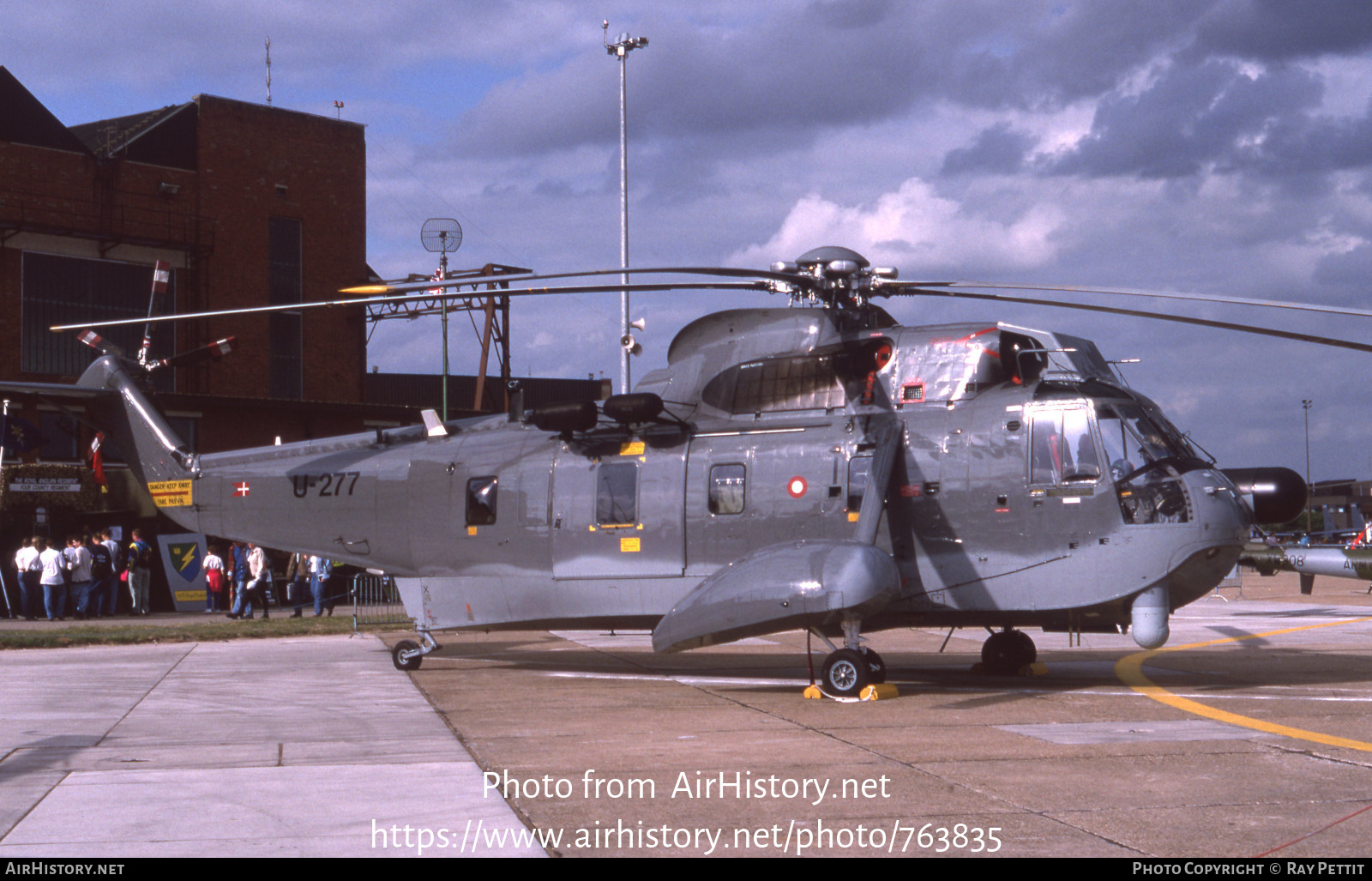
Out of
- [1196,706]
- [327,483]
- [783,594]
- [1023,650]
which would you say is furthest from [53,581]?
[1196,706]

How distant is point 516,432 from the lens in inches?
620

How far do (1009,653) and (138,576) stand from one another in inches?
990

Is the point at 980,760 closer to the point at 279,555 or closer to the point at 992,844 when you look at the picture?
the point at 992,844

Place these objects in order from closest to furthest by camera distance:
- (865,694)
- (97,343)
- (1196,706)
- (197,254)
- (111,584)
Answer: (1196,706), (865,694), (97,343), (111,584), (197,254)

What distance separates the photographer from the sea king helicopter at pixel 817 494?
12367mm

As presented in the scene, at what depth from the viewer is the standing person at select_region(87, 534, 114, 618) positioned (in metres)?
29.4

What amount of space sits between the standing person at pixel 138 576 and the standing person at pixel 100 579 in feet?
3.08

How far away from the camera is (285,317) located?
45812mm

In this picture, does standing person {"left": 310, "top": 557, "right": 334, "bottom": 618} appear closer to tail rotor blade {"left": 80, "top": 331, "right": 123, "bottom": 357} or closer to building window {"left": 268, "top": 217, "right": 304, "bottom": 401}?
tail rotor blade {"left": 80, "top": 331, "right": 123, "bottom": 357}

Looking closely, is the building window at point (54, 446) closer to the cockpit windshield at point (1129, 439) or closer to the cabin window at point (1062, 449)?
the cabin window at point (1062, 449)

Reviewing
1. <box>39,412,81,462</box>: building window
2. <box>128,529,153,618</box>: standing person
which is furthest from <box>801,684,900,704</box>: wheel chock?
<box>39,412,81,462</box>: building window

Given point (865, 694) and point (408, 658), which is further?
point (408, 658)

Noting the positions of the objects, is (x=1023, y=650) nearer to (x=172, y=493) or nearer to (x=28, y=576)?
(x=172, y=493)
